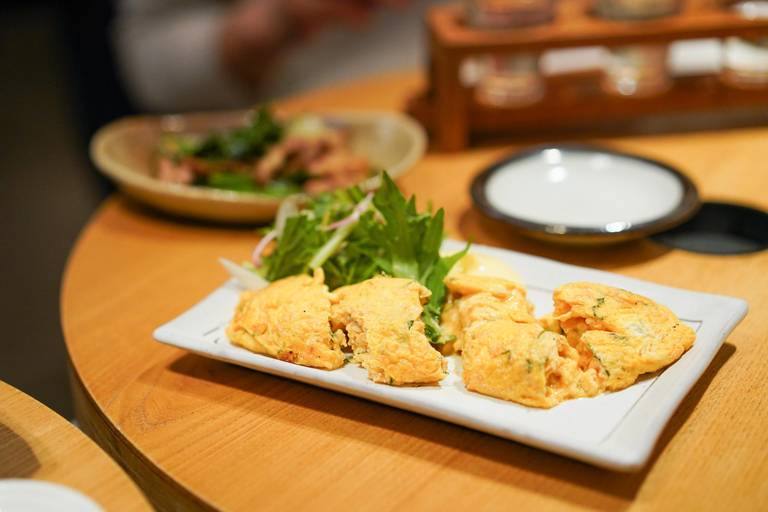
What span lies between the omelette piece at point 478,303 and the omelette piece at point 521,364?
13 millimetres

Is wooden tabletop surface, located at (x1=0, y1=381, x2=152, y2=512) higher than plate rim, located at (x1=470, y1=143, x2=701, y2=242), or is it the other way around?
plate rim, located at (x1=470, y1=143, x2=701, y2=242)

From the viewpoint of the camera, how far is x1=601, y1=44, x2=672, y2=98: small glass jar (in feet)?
7.87

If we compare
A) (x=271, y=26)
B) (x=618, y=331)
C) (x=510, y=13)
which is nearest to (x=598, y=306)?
(x=618, y=331)

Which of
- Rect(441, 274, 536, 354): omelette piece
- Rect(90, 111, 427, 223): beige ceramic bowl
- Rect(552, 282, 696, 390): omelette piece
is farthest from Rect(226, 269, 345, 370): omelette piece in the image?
Rect(90, 111, 427, 223): beige ceramic bowl

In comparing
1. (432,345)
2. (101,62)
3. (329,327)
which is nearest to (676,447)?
(432,345)

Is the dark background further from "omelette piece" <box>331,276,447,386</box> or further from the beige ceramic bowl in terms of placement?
"omelette piece" <box>331,276,447,386</box>

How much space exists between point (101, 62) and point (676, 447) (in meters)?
4.30

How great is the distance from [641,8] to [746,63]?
0.51 m

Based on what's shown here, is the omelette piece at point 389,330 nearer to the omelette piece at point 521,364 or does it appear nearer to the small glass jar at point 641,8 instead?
the omelette piece at point 521,364

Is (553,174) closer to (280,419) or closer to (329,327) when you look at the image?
(329,327)

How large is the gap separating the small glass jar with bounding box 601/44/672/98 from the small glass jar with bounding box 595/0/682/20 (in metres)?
0.14

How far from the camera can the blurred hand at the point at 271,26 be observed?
11.4 ft

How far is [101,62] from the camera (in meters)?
4.29

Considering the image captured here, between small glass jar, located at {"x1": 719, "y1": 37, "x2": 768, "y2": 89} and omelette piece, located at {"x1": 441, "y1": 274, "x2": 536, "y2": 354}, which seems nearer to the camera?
omelette piece, located at {"x1": 441, "y1": 274, "x2": 536, "y2": 354}
